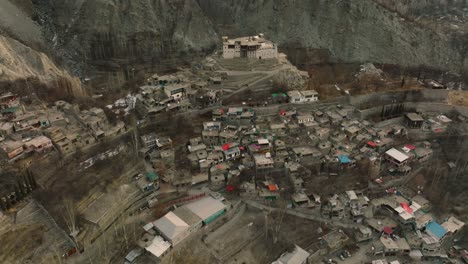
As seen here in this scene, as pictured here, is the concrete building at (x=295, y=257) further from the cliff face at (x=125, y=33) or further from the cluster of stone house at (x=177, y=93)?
the cliff face at (x=125, y=33)

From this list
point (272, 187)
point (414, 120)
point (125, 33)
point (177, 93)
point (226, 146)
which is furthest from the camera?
point (125, 33)

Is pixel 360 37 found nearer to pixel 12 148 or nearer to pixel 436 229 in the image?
pixel 436 229

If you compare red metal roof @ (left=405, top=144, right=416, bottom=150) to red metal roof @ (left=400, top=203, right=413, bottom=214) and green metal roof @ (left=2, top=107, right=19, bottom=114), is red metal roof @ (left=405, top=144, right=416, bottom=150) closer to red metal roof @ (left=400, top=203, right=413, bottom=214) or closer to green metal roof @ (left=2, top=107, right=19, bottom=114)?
red metal roof @ (left=400, top=203, right=413, bottom=214)

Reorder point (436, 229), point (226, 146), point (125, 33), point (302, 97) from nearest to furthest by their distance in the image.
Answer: point (436, 229), point (226, 146), point (302, 97), point (125, 33)

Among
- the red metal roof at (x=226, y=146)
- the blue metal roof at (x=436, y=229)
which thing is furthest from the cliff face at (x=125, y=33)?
the blue metal roof at (x=436, y=229)

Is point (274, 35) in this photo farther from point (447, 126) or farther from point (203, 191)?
point (203, 191)

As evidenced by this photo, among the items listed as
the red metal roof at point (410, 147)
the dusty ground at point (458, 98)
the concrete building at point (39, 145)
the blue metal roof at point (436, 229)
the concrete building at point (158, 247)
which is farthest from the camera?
the dusty ground at point (458, 98)

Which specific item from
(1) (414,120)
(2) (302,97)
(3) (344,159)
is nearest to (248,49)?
(2) (302,97)
